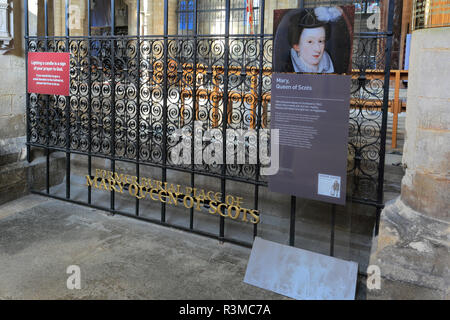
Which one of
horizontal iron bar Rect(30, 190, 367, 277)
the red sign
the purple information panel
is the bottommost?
horizontal iron bar Rect(30, 190, 367, 277)

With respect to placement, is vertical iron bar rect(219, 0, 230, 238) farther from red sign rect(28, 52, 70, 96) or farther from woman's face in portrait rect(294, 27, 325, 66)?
red sign rect(28, 52, 70, 96)

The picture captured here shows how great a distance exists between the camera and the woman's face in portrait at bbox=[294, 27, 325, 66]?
3697mm

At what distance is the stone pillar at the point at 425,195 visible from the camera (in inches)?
114

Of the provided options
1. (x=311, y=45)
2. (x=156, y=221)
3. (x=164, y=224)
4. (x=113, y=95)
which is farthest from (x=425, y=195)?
(x=113, y=95)

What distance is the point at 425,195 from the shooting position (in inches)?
121

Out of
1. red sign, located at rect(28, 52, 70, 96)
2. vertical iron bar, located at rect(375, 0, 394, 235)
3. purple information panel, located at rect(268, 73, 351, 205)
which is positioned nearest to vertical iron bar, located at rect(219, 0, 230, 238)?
purple information panel, located at rect(268, 73, 351, 205)

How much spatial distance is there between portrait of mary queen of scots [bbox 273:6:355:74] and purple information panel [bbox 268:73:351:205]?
10 cm

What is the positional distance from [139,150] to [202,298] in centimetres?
223

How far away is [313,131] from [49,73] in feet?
12.5

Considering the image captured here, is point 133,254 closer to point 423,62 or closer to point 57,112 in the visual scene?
point 57,112

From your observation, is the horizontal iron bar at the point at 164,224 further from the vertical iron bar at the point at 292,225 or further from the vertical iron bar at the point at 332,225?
the vertical iron bar at the point at 292,225

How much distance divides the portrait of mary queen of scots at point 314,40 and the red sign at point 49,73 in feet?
9.97

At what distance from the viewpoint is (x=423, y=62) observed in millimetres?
3016

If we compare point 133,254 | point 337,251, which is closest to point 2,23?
point 133,254
